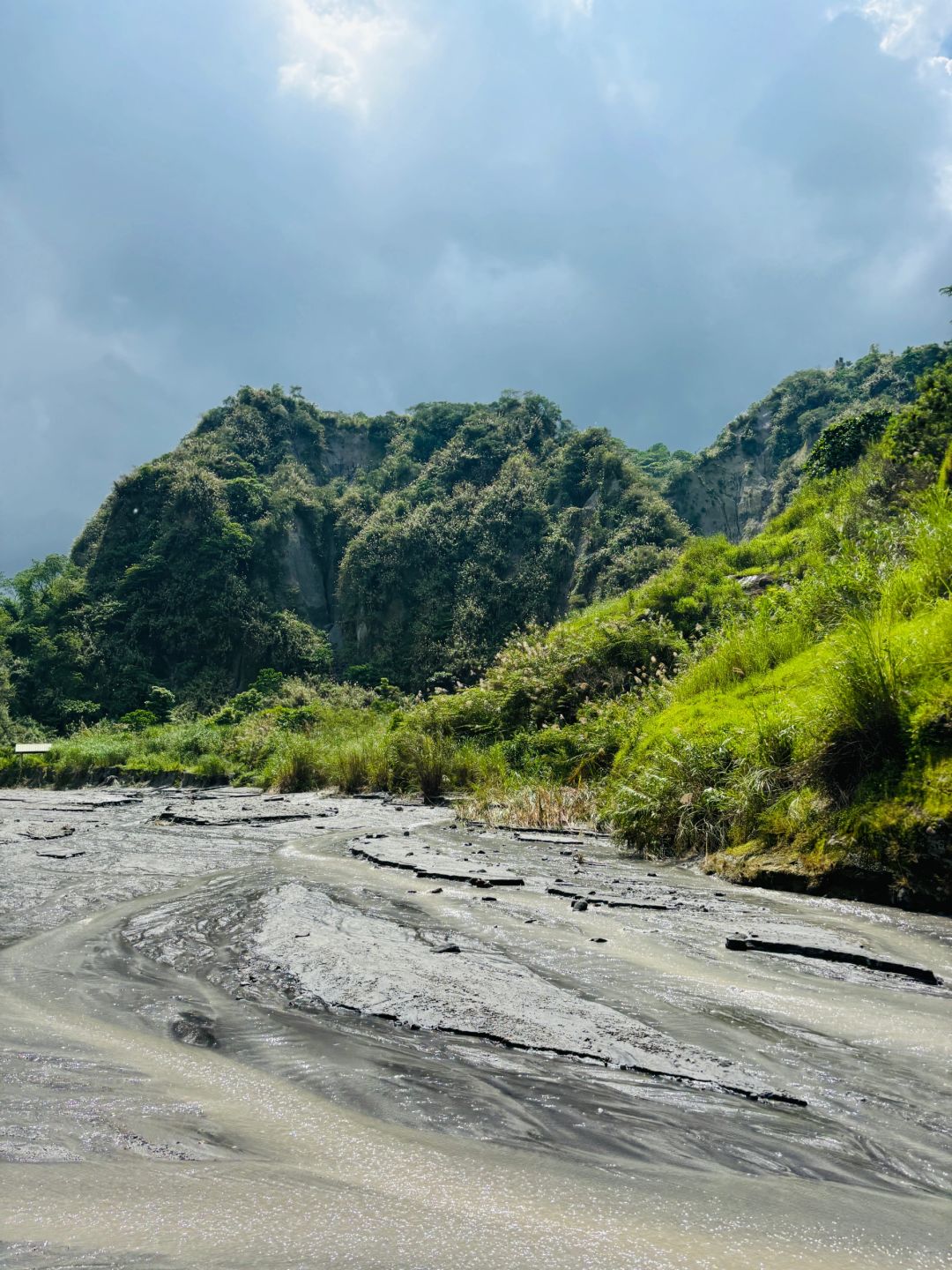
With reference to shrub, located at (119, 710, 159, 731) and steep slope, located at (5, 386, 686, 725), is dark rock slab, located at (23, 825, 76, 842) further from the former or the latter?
steep slope, located at (5, 386, 686, 725)

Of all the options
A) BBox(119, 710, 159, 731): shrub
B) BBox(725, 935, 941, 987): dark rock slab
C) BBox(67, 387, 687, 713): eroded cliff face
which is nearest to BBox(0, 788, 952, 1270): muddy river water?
BBox(725, 935, 941, 987): dark rock slab

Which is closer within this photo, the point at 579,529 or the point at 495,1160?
the point at 495,1160

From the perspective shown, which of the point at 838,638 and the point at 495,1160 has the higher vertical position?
the point at 838,638

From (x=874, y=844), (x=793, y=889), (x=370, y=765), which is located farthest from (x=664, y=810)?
(x=370, y=765)

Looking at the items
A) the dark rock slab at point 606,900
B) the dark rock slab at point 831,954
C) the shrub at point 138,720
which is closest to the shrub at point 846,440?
the dark rock slab at point 606,900

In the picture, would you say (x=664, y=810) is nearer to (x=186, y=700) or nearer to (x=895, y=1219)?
(x=895, y=1219)

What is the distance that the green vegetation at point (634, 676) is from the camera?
4910 mm

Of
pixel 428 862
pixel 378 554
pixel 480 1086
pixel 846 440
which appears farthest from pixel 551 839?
pixel 378 554

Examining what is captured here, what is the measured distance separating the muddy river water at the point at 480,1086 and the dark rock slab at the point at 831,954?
1cm

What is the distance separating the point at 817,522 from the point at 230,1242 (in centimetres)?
1768

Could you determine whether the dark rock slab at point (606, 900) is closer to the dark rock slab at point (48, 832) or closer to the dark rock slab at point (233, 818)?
the dark rock slab at point (233, 818)

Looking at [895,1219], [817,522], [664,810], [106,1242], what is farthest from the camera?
[817,522]

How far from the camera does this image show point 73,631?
41.7 meters

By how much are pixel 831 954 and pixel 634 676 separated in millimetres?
10752
